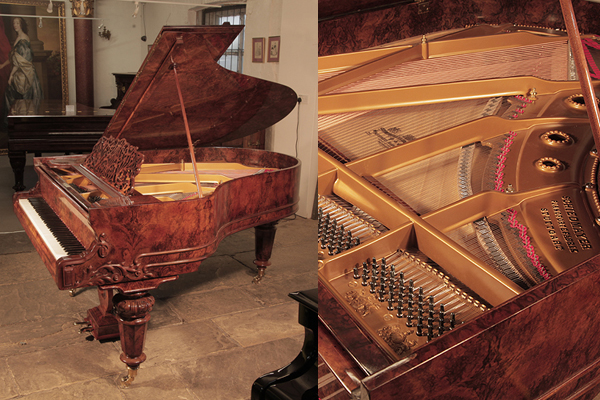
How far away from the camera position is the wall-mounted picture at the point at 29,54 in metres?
4.35

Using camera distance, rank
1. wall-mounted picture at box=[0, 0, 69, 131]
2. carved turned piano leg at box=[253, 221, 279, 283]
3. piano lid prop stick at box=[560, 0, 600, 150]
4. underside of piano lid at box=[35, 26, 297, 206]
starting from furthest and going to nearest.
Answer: wall-mounted picture at box=[0, 0, 69, 131]
carved turned piano leg at box=[253, 221, 279, 283]
underside of piano lid at box=[35, 26, 297, 206]
piano lid prop stick at box=[560, 0, 600, 150]

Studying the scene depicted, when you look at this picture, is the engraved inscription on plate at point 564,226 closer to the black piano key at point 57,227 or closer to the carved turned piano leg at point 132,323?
the carved turned piano leg at point 132,323

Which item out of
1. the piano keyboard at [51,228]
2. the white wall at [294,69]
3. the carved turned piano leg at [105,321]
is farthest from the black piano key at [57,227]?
the white wall at [294,69]

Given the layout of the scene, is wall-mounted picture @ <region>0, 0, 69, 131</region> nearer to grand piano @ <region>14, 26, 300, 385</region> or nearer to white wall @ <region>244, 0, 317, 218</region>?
grand piano @ <region>14, 26, 300, 385</region>

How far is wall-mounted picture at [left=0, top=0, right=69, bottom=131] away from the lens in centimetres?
435

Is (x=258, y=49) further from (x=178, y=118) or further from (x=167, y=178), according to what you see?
(x=167, y=178)

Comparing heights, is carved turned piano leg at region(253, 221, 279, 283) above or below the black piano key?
below

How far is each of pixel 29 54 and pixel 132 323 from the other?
3160mm

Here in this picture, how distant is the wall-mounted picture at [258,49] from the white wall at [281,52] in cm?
4

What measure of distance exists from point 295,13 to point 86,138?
7.13 ft

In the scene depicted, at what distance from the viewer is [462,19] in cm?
167

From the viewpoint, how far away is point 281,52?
138 inches

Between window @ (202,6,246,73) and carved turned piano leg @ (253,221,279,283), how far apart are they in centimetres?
132

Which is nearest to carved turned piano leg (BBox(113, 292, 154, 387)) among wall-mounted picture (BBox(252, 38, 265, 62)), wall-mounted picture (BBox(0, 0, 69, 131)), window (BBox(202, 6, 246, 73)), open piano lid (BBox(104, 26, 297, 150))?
open piano lid (BBox(104, 26, 297, 150))
